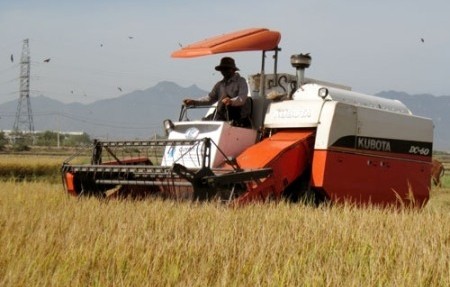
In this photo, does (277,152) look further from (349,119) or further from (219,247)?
(219,247)

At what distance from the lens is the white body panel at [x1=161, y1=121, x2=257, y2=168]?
8.16m

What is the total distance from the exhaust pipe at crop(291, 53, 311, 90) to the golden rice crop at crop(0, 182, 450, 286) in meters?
3.07

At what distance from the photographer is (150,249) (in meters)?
4.14

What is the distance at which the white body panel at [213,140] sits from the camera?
8.16 meters

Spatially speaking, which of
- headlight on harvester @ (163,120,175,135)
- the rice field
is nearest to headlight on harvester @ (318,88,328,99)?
headlight on harvester @ (163,120,175,135)

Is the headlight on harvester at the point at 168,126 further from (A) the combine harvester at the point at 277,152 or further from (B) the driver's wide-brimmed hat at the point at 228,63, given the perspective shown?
(B) the driver's wide-brimmed hat at the point at 228,63

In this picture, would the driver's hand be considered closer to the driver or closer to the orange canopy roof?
the driver

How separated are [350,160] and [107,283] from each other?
18.1ft

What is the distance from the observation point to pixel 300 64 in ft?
31.2

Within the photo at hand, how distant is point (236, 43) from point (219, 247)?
445 cm

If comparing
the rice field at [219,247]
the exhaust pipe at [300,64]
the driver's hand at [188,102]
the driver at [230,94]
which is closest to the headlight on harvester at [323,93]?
the exhaust pipe at [300,64]

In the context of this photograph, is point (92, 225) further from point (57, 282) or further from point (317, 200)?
point (317, 200)

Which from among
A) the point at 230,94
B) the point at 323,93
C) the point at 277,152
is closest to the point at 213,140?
the point at 277,152

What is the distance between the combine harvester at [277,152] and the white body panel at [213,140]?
1 centimetres
